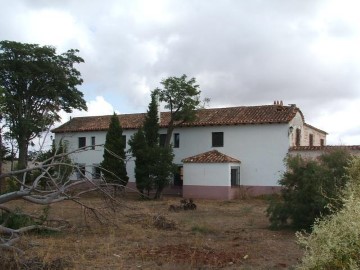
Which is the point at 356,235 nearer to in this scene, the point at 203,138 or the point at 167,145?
the point at 167,145

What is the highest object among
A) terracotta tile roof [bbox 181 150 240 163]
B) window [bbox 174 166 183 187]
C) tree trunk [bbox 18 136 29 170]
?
tree trunk [bbox 18 136 29 170]

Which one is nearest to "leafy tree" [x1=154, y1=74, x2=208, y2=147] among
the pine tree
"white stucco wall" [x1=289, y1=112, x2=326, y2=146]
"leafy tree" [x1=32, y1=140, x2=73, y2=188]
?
the pine tree

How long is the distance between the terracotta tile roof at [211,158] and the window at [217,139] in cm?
84

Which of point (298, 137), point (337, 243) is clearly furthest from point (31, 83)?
point (337, 243)

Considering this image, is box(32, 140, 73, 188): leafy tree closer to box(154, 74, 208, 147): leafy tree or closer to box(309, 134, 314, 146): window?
box(154, 74, 208, 147): leafy tree

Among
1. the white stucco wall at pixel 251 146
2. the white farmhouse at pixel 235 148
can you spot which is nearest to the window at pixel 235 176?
the white farmhouse at pixel 235 148

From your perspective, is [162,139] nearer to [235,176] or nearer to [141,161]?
[141,161]

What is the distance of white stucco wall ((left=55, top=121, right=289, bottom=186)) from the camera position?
1079 inches

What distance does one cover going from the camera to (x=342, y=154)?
13.6m

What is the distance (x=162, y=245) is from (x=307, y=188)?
495 cm

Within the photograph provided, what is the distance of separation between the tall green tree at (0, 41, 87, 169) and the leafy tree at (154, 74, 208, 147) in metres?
8.18

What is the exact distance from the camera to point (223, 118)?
30156 mm

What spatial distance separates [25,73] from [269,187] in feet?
60.9

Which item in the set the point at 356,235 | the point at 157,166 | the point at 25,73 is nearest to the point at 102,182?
the point at 356,235
